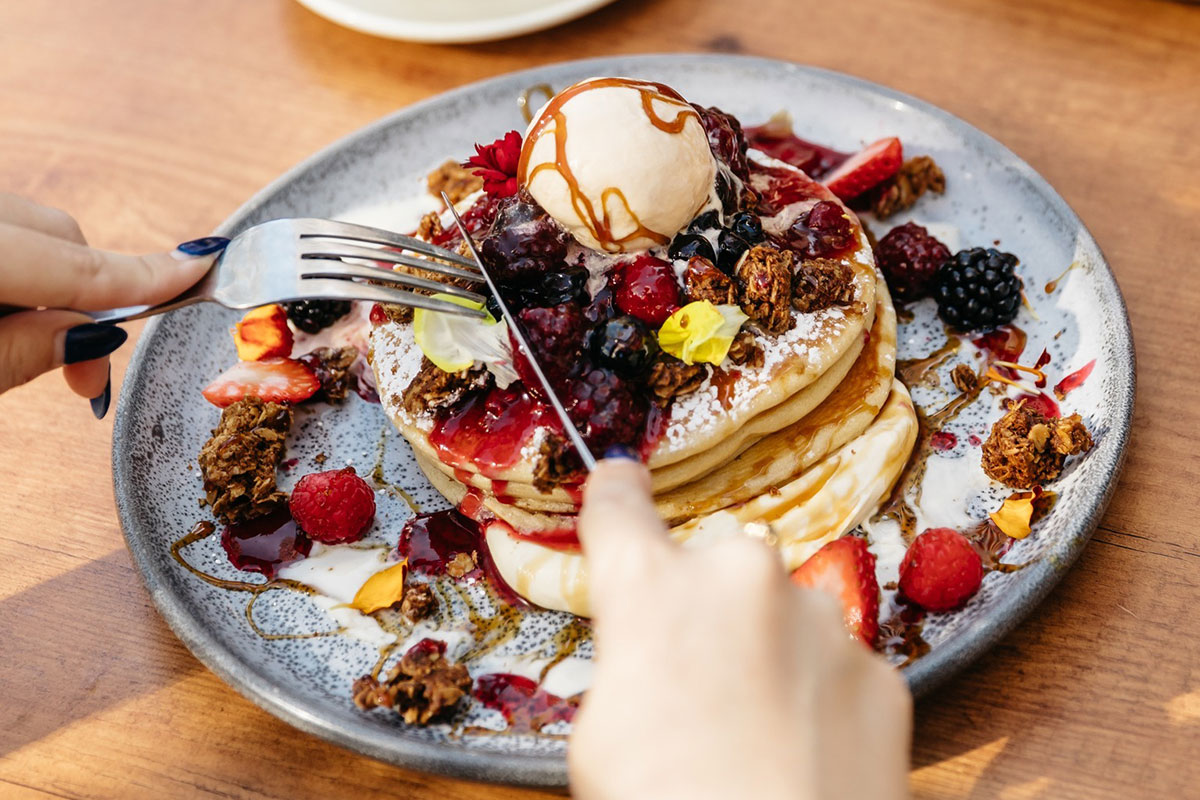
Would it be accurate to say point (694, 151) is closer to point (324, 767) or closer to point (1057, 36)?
point (324, 767)

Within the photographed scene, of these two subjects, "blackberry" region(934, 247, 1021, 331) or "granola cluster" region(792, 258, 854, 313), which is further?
"blackberry" region(934, 247, 1021, 331)

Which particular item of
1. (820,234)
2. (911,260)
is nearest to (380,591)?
(820,234)

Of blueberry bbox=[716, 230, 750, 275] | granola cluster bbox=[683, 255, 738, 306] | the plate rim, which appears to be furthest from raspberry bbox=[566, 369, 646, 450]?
the plate rim

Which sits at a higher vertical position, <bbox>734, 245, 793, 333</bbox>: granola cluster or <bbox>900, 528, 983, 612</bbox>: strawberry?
<bbox>734, 245, 793, 333</bbox>: granola cluster

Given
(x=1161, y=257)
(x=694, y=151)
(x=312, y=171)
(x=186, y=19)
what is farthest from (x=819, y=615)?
(x=186, y=19)

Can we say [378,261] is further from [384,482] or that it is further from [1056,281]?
[1056,281]

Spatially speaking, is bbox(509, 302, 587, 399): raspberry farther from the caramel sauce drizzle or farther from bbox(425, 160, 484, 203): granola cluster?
bbox(425, 160, 484, 203): granola cluster

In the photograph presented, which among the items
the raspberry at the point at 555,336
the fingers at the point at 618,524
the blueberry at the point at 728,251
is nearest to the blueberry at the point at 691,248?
the blueberry at the point at 728,251
